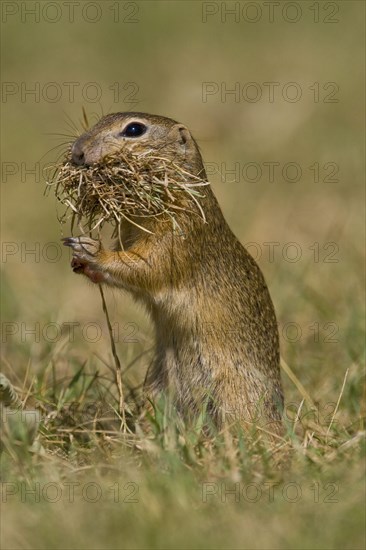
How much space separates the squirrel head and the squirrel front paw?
0.42 m

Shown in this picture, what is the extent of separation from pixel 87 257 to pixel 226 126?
6784 millimetres

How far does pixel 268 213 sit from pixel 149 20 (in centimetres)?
637

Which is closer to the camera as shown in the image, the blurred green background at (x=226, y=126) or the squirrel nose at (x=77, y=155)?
the squirrel nose at (x=77, y=155)

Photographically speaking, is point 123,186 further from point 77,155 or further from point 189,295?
point 189,295

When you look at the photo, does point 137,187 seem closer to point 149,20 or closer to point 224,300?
point 224,300

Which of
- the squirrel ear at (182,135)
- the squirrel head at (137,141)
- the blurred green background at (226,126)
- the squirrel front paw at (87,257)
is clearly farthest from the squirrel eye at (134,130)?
the blurred green background at (226,126)

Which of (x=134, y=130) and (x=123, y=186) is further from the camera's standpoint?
(x=134, y=130)

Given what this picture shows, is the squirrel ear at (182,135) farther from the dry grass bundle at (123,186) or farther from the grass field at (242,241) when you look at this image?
the grass field at (242,241)

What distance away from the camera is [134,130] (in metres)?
5.56

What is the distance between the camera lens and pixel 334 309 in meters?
7.44

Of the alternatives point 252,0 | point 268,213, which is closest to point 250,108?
point 268,213

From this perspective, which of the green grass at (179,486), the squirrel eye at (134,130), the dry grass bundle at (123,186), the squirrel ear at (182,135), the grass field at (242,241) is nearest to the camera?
the green grass at (179,486)

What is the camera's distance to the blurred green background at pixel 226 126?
7625mm

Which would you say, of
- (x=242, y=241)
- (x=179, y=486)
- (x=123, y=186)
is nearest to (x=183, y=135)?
(x=123, y=186)
